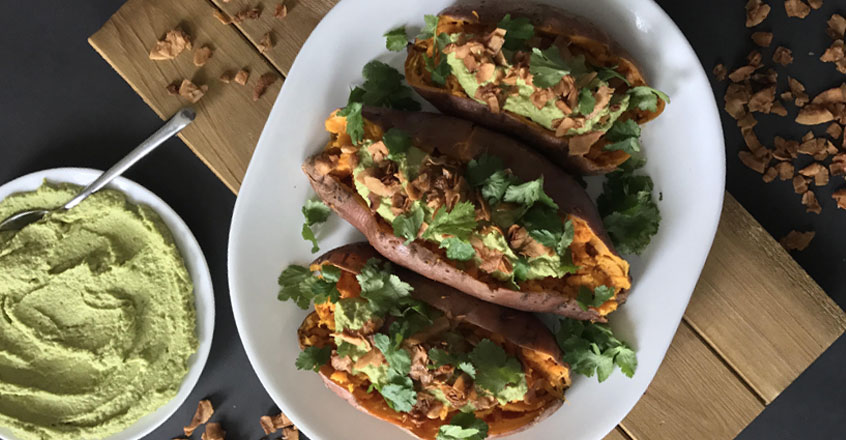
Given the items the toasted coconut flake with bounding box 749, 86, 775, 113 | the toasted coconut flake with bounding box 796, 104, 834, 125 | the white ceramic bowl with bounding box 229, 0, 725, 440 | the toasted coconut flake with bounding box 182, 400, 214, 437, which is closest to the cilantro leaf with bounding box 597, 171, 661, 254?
the white ceramic bowl with bounding box 229, 0, 725, 440

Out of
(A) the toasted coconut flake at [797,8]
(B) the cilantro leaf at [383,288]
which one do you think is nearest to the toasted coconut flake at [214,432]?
(B) the cilantro leaf at [383,288]

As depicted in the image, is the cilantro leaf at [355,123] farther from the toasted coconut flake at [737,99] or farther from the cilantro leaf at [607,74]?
the toasted coconut flake at [737,99]

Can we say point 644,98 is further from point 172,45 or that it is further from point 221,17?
point 172,45

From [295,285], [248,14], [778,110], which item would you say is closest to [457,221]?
[295,285]

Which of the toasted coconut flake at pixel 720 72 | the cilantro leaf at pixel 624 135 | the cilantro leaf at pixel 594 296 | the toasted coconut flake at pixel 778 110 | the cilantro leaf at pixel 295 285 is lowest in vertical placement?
the toasted coconut flake at pixel 778 110

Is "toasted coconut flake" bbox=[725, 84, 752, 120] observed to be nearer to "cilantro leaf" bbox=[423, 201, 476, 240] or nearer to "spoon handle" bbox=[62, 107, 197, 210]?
"cilantro leaf" bbox=[423, 201, 476, 240]

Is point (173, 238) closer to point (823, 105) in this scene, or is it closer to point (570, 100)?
point (570, 100)
